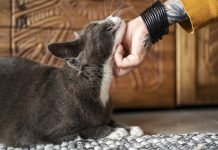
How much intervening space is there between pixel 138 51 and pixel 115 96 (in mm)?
776

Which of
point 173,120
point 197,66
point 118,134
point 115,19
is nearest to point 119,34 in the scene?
point 115,19

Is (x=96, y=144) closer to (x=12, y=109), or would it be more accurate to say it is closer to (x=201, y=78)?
(x=12, y=109)

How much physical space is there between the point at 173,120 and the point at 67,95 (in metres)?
0.67

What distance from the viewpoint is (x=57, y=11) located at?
1895 mm

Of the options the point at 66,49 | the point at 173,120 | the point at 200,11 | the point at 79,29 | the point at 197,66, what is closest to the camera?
the point at 200,11

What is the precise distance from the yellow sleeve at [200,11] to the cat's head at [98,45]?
24 cm

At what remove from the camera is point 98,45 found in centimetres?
133

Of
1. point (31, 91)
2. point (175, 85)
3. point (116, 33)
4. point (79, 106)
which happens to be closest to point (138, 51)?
point (116, 33)

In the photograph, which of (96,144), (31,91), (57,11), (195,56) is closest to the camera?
(96,144)

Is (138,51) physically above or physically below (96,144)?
above

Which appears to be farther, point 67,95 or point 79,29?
point 79,29

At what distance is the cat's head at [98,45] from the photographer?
1312 mm

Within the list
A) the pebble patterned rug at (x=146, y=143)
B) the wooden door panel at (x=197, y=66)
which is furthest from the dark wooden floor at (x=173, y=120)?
the pebble patterned rug at (x=146, y=143)

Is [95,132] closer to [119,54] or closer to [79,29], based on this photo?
[119,54]
